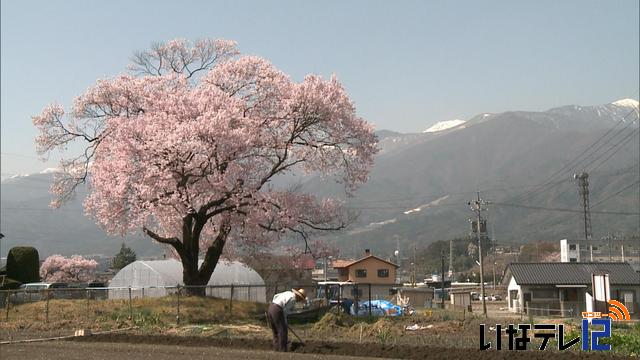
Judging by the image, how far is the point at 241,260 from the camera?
45469 millimetres

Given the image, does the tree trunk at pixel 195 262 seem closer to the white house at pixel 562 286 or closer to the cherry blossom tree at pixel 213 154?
the cherry blossom tree at pixel 213 154

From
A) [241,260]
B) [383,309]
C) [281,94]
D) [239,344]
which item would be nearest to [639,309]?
[383,309]

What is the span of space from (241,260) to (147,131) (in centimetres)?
1475

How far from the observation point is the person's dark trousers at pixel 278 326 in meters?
19.1

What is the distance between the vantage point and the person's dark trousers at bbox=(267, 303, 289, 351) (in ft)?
62.6

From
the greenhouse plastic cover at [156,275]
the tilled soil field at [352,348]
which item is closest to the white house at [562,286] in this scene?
the greenhouse plastic cover at [156,275]

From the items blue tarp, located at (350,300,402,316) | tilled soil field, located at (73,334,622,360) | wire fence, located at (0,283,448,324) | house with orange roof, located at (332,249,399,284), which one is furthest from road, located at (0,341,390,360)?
house with orange roof, located at (332,249,399,284)

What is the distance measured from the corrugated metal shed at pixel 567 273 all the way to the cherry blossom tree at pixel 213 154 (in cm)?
3006

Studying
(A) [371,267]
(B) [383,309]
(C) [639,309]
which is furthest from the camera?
(A) [371,267]

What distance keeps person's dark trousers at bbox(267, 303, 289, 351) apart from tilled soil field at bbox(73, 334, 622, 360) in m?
0.42

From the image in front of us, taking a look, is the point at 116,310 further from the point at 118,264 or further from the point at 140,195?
the point at 118,264

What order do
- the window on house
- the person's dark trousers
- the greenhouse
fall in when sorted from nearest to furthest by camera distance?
the person's dark trousers
the greenhouse
the window on house

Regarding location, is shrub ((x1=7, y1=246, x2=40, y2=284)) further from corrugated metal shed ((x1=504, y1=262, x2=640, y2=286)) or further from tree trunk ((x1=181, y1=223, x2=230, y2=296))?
corrugated metal shed ((x1=504, y1=262, x2=640, y2=286))

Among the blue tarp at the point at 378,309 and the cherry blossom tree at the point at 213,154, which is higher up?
the cherry blossom tree at the point at 213,154
